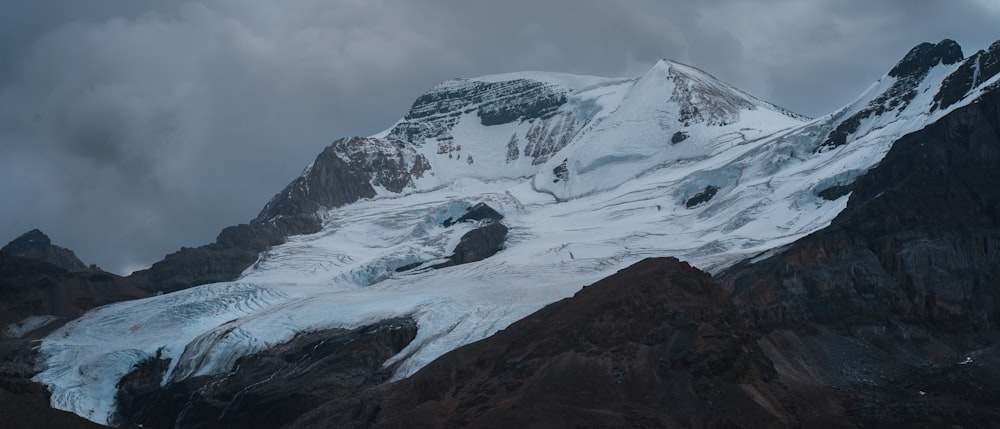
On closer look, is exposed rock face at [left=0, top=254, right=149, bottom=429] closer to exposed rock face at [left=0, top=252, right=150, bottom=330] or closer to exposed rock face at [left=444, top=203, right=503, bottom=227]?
exposed rock face at [left=0, top=252, right=150, bottom=330]

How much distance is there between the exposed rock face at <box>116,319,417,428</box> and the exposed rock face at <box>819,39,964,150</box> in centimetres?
8449

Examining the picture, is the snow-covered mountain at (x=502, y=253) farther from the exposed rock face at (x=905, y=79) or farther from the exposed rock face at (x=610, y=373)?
the exposed rock face at (x=610, y=373)

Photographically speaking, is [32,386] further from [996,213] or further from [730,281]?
[996,213]

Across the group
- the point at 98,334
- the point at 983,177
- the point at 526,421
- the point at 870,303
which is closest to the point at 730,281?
the point at 870,303

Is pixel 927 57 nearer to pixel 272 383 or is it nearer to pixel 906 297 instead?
pixel 906 297

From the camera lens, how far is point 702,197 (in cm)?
17525

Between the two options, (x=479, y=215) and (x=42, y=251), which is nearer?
(x=42, y=251)

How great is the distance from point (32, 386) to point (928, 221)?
76561mm

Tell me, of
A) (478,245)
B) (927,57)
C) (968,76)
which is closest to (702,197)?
(478,245)

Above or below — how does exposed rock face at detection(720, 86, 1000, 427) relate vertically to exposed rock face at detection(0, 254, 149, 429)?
below

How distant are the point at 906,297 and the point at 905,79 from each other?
8752 cm

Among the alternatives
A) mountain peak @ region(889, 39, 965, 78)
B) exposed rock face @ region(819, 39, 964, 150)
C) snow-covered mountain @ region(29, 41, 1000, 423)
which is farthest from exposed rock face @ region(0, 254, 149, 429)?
mountain peak @ region(889, 39, 965, 78)

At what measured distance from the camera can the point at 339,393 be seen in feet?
323

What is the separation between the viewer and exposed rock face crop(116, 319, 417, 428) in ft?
326
